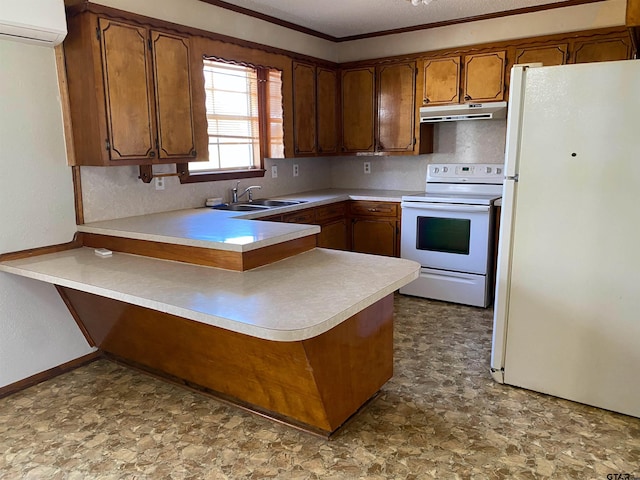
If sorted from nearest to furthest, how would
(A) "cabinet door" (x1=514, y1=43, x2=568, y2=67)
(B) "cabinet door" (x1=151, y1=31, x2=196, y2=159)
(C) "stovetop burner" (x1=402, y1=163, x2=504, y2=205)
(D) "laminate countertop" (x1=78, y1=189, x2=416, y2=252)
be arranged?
(D) "laminate countertop" (x1=78, y1=189, x2=416, y2=252), (B) "cabinet door" (x1=151, y1=31, x2=196, y2=159), (A) "cabinet door" (x1=514, y1=43, x2=568, y2=67), (C) "stovetop burner" (x1=402, y1=163, x2=504, y2=205)

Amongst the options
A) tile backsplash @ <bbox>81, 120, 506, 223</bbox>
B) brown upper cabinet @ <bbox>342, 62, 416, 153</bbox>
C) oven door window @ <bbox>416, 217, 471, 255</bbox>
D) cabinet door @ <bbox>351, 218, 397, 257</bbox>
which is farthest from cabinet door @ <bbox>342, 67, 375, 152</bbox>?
oven door window @ <bbox>416, 217, 471, 255</bbox>

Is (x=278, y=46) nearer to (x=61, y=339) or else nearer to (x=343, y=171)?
(x=343, y=171)

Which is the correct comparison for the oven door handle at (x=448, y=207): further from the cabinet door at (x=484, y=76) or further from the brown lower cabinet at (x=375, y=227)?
the cabinet door at (x=484, y=76)

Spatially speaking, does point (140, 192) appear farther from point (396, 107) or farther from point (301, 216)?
point (396, 107)

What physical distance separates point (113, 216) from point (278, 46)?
6.86 ft

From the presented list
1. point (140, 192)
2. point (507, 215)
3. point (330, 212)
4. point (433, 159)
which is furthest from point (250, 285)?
point (433, 159)

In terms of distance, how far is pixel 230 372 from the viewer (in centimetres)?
241

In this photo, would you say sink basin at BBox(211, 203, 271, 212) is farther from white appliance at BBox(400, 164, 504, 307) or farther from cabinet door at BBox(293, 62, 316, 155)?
white appliance at BBox(400, 164, 504, 307)

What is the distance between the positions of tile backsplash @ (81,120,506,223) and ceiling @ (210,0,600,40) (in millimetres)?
964

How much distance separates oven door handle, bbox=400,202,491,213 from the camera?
153 inches

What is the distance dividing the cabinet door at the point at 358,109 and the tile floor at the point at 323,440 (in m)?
2.63

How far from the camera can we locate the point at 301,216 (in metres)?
4.04

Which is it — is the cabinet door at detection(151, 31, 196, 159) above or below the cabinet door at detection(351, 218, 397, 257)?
above

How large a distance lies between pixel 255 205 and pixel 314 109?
1223 mm
